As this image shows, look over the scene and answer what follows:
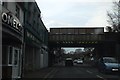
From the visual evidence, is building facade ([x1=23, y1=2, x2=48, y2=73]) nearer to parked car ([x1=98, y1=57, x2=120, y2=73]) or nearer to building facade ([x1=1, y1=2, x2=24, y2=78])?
parked car ([x1=98, y1=57, x2=120, y2=73])

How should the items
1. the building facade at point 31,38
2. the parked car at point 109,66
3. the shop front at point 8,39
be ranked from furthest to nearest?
the building facade at point 31,38
the parked car at point 109,66
the shop front at point 8,39

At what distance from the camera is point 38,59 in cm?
4456

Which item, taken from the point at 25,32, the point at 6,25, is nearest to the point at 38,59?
the point at 25,32

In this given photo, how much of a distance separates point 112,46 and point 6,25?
156 ft

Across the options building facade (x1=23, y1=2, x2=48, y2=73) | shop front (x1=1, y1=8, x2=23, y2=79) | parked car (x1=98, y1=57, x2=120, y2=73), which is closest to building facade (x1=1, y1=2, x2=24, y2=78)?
shop front (x1=1, y1=8, x2=23, y2=79)

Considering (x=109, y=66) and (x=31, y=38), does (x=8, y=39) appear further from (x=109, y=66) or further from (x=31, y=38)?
(x=31, y=38)

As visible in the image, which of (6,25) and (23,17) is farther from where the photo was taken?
(23,17)

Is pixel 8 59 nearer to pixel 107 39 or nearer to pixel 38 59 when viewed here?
pixel 38 59

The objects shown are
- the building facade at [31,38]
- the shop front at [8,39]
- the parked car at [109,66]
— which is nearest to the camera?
the shop front at [8,39]

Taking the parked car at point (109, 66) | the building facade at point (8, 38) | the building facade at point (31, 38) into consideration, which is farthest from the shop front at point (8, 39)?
the parked car at point (109, 66)

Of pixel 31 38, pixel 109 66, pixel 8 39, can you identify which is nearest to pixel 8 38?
A: pixel 8 39

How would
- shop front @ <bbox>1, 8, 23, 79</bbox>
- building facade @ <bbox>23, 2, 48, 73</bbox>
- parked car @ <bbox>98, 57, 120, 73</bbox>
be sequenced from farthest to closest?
building facade @ <bbox>23, 2, 48, 73</bbox>, parked car @ <bbox>98, 57, 120, 73</bbox>, shop front @ <bbox>1, 8, 23, 79</bbox>

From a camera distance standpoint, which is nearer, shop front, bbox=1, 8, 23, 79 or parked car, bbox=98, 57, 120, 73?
shop front, bbox=1, 8, 23, 79

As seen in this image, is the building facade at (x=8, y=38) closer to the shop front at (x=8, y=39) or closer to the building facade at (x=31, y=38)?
the shop front at (x=8, y=39)
